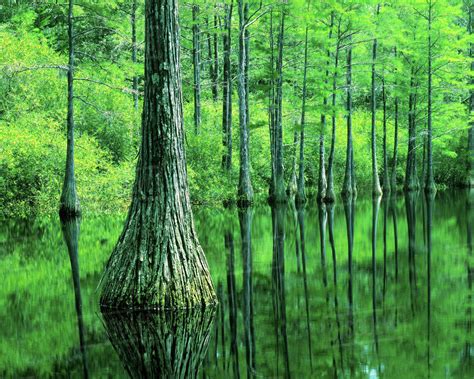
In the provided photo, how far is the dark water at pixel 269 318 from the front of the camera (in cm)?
493

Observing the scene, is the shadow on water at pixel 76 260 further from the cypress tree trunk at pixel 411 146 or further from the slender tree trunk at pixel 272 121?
the cypress tree trunk at pixel 411 146

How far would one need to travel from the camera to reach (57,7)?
21812 millimetres

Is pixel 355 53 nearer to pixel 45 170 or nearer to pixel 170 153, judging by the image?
pixel 45 170

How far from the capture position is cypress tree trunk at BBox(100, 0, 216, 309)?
6875mm

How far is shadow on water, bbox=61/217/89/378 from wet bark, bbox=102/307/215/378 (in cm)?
26

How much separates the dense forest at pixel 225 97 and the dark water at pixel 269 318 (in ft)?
27.0

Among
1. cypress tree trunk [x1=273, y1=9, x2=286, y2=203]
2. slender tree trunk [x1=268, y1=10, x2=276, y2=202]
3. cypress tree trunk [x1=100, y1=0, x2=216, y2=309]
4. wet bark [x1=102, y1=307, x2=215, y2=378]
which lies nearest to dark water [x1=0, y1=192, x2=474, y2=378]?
wet bark [x1=102, y1=307, x2=215, y2=378]

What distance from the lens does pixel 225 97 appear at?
95.2 ft

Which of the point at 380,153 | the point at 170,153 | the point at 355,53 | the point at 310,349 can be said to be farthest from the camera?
the point at 380,153

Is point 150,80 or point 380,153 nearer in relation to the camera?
point 150,80

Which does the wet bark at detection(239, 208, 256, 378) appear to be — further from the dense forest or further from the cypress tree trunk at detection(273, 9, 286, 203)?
the cypress tree trunk at detection(273, 9, 286, 203)

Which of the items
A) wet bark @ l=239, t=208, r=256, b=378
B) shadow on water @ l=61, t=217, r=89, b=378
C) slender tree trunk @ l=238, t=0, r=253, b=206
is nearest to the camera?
wet bark @ l=239, t=208, r=256, b=378

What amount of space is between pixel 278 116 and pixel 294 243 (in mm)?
15117

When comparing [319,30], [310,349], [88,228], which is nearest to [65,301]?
[310,349]
